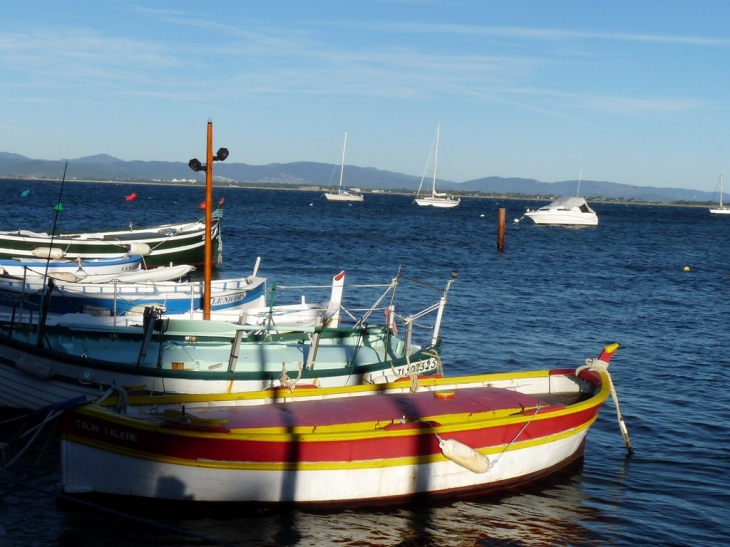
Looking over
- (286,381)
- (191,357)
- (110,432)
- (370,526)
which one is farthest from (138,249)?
(370,526)

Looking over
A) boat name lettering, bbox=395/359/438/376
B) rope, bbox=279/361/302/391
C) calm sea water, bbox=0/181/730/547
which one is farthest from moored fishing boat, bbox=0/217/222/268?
rope, bbox=279/361/302/391

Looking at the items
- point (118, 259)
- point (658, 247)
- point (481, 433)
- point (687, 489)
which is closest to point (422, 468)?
point (481, 433)

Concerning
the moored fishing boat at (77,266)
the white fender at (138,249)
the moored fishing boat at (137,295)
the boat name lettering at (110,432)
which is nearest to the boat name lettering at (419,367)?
the boat name lettering at (110,432)

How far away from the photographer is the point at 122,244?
32656 mm

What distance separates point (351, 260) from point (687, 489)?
3500 centimetres

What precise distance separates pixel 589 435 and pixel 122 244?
20.8 meters

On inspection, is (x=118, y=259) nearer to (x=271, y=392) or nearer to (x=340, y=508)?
(x=271, y=392)

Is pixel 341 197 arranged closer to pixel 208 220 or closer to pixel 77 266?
pixel 77 266

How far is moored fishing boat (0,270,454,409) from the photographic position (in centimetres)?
1461

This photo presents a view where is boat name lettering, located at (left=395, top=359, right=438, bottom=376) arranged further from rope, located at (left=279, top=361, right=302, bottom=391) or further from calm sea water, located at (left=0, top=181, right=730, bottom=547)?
calm sea water, located at (left=0, top=181, right=730, bottom=547)

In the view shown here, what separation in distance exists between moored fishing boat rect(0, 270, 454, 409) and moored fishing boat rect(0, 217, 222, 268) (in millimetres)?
12376

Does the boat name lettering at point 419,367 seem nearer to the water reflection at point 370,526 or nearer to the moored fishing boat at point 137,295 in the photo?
the water reflection at point 370,526

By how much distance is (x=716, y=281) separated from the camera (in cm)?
4684

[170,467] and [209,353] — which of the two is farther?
[209,353]
